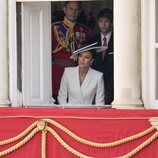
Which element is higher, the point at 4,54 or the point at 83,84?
the point at 4,54

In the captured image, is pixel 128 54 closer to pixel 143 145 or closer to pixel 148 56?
pixel 148 56

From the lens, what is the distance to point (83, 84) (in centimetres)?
872

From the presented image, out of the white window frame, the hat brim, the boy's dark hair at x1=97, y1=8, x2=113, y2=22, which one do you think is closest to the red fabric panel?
the white window frame

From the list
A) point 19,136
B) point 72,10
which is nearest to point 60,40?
point 72,10

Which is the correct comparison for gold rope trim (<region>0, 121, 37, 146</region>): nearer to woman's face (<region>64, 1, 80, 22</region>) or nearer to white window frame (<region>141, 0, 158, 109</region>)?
white window frame (<region>141, 0, 158, 109</region>)

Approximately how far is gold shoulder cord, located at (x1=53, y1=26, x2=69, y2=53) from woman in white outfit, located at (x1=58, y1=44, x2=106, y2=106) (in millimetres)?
312

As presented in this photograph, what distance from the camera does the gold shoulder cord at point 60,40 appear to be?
29.8 feet

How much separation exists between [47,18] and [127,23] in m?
1.06

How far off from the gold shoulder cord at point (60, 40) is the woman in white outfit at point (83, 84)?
312 mm

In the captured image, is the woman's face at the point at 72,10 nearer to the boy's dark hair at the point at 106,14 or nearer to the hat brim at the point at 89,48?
the boy's dark hair at the point at 106,14

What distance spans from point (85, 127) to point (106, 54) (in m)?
1.19

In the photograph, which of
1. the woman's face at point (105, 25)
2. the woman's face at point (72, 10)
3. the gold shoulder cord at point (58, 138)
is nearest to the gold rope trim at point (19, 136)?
the gold shoulder cord at point (58, 138)

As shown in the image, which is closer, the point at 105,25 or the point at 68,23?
the point at 105,25

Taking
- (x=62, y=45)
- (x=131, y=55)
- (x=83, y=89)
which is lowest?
(x=83, y=89)
